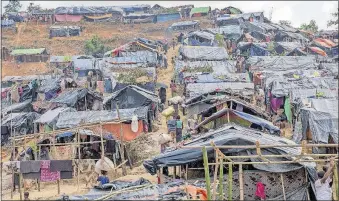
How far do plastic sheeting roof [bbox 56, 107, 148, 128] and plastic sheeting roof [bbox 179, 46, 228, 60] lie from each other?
599 inches

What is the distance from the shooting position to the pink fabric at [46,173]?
13617mm

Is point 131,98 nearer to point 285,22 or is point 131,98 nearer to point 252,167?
point 252,167

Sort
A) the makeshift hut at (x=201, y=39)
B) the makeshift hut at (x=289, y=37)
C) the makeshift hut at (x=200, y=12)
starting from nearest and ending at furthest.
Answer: the makeshift hut at (x=201, y=39), the makeshift hut at (x=289, y=37), the makeshift hut at (x=200, y=12)

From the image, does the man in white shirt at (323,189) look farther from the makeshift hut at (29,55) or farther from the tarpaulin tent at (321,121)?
the makeshift hut at (29,55)

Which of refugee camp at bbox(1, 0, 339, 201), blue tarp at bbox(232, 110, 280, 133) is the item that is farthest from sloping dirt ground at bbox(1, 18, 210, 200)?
blue tarp at bbox(232, 110, 280, 133)

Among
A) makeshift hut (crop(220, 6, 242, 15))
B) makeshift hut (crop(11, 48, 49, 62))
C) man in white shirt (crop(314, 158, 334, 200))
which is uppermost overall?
makeshift hut (crop(220, 6, 242, 15))

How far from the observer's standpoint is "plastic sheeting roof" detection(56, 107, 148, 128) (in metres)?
18.8

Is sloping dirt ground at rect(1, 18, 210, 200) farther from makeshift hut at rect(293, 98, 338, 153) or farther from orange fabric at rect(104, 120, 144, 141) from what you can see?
makeshift hut at rect(293, 98, 338, 153)

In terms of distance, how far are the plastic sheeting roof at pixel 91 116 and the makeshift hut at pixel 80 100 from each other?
2638mm

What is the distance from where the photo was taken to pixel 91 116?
1923 centimetres

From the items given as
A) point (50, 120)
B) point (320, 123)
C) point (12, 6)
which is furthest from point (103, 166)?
point (12, 6)

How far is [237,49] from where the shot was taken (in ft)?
125

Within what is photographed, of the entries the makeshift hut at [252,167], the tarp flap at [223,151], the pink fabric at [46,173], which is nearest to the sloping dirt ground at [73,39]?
the pink fabric at [46,173]

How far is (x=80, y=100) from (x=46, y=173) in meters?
9.54
